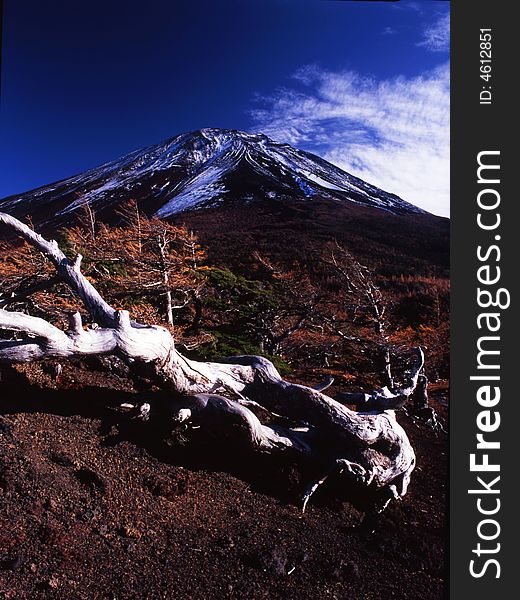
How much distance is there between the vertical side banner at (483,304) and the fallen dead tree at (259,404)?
133 centimetres

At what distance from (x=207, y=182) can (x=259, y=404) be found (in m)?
10.4

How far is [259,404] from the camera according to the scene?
3424 mm

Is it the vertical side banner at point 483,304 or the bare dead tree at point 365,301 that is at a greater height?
the bare dead tree at point 365,301

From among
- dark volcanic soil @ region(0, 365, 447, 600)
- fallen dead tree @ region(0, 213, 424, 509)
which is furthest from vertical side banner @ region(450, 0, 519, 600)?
fallen dead tree @ region(0, 213, 424, 509)

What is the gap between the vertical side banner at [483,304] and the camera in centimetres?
166

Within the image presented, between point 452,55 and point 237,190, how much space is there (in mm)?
11074

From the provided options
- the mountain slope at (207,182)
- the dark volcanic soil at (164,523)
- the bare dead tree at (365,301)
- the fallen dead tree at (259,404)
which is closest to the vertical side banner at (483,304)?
the dark volcanic soil at (164,523)

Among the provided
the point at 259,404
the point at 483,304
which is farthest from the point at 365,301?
the point at 483,304

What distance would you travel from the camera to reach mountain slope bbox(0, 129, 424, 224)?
11.8 metres

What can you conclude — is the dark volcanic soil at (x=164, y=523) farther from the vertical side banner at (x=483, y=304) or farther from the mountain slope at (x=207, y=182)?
the mountain slope at (x=207, y=182)

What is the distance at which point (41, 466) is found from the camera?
2438 mm

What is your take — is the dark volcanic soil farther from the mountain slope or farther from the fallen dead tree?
the mountain slope

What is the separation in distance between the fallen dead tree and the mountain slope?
8.81 m

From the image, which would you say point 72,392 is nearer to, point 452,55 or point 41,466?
point 41,466
